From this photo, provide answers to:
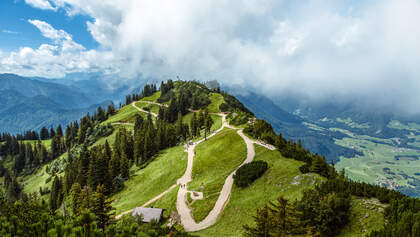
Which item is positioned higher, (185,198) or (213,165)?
(213,165)

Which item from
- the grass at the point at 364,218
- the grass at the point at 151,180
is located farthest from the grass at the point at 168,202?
the grass at the point at 364,218

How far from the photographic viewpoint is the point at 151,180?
236ft

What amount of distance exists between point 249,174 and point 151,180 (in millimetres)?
38948

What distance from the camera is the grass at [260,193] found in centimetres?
3644

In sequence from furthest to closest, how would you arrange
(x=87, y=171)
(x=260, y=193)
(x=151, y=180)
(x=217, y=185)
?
(x=87, y=171)
(x=151, y=180)
(x=217, y=185)
(x=260, y=193)

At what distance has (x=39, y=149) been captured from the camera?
547 feet

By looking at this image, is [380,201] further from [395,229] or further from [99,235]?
[99,235]

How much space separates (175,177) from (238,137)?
27618 millimetres

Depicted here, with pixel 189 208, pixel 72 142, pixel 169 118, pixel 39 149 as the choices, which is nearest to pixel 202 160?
pixel 189 208

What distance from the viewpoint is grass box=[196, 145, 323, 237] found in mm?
36438

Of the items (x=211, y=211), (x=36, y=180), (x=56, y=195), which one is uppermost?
(x=211, y=211)

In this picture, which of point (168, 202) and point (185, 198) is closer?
point (185, 198)

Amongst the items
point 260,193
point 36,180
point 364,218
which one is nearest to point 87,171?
point 260,193

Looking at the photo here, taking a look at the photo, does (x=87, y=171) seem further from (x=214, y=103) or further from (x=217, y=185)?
(x=214, y=103)
